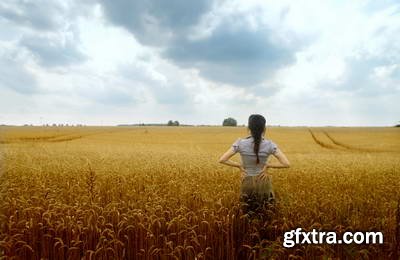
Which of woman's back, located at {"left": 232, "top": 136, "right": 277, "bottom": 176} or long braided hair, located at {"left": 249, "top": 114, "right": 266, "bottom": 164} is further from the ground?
long braided hair, located at {"left": 249, "top": 114, "right": 266, "bottom": 164}

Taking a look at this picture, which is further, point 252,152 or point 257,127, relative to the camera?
point 252,152

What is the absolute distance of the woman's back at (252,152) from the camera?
525 centimetres

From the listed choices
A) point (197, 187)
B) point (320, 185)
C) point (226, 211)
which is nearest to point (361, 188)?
point (320, 185)

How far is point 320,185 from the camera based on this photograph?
8766 mm

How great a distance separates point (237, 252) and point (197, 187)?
2822mm

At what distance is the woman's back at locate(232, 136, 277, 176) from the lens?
5254 millimetres

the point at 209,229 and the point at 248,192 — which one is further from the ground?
the point at 248,192

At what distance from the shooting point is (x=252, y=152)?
5.28 meters

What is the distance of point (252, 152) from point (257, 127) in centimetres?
33

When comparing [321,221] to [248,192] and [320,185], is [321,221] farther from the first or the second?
[320,185]

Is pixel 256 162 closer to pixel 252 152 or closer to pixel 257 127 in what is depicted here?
pixel 252 152

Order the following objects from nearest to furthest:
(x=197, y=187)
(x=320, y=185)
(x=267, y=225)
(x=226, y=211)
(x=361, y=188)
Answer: (x=267, y=225)
(x=226, y=211)
(x=197, y=187)
(x=361, y=188)
(x=320, y=185)

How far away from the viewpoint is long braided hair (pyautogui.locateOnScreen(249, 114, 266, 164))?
204 inches

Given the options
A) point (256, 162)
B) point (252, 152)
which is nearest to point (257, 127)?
point (252, 152)
